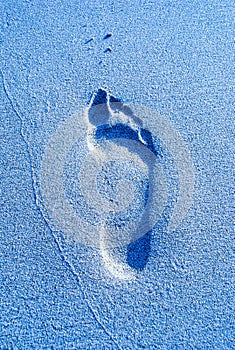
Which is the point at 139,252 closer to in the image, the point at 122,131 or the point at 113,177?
the point at 113,177

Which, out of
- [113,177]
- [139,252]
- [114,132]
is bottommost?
[139,252]

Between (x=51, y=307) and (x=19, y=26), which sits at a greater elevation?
(x=19, y=26)

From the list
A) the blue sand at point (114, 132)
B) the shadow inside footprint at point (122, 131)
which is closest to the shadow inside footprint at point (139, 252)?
the blue sand at point (114, 132)

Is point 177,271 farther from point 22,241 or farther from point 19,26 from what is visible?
point 19,26

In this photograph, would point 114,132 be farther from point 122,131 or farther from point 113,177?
point 113,177

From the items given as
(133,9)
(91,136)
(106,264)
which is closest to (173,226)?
(106,264)

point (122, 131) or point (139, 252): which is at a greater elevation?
point (122, 131)

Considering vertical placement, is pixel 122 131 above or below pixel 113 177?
above

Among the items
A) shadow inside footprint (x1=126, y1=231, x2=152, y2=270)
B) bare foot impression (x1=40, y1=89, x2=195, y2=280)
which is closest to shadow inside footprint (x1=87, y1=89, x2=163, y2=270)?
bare foot impression (x1=40, y1=89, x2=195, y2=280)

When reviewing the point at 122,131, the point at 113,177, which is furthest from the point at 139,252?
the point at 122,131

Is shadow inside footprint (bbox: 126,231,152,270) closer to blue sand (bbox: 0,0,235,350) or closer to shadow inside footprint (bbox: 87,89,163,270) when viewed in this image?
blue sand (bbox: 0,0,235,350)

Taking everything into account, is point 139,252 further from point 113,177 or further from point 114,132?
point 114,132
